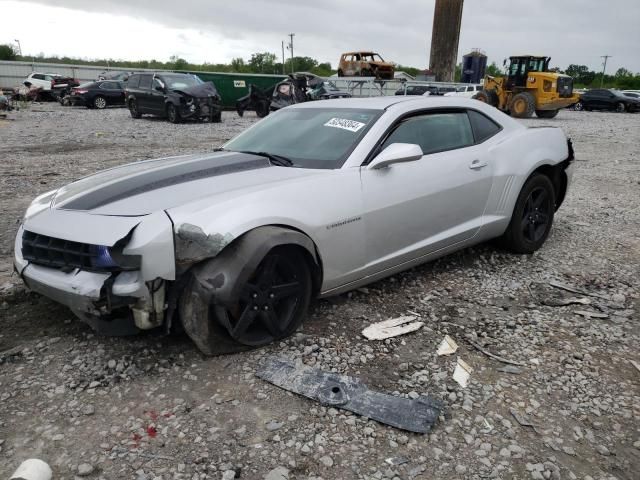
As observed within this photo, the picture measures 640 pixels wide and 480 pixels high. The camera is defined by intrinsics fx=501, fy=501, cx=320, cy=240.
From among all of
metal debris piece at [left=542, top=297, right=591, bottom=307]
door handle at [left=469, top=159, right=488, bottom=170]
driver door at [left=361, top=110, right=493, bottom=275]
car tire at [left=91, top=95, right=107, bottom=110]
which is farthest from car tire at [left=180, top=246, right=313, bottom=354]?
car tire at [left=91, top=95, right=107, bottom=110]

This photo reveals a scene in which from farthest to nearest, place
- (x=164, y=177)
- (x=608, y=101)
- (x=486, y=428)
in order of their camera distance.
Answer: (x=608, y=101) → (x=164, y=177) → (x=486, y=428)

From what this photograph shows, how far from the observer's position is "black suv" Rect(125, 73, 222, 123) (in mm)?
16172

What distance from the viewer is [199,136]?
13227 mm

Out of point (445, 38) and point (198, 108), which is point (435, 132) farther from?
point (445, 38)

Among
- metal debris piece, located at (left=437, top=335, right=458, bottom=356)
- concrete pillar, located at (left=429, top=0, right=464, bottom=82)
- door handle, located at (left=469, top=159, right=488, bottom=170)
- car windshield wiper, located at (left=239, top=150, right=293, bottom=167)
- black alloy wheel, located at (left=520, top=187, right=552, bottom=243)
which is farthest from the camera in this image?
concrete pillar, located at (left=429, top=0, right=464, bottom=82)

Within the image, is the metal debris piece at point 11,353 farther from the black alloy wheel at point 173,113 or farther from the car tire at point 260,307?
the black alloy wheel at point 173,113

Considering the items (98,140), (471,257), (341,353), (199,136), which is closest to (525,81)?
(199,136)

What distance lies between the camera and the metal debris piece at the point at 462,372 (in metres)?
2.69

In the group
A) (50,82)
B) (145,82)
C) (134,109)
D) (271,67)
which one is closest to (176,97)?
(145,82)

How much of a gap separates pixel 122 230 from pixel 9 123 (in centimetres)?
1631

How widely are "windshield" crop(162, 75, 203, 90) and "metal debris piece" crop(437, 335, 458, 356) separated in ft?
50.7

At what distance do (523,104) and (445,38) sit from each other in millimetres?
12927

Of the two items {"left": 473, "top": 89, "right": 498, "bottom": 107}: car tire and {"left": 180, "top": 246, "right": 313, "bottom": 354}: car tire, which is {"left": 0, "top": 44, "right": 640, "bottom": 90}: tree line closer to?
{"left": 473, "top": 89, "right": 498, "bottom": 107}: car tire

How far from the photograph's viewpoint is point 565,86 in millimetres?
20453
